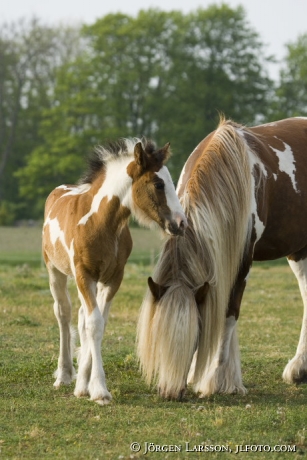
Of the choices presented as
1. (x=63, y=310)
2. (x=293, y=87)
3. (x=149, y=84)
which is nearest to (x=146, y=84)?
(x=149, y=84)

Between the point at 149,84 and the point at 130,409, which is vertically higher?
the point at 149,84

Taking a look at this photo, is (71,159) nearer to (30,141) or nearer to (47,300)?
(30,141)

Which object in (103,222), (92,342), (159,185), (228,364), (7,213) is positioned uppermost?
(159,185)

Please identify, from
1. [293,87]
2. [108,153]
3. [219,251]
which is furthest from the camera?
[293,87]

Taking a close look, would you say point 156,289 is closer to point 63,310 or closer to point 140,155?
point 140,155

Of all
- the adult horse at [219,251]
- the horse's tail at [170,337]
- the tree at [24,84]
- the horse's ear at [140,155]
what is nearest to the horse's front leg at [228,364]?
the adult horse at [219,251]

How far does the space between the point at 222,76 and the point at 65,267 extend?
38.0m

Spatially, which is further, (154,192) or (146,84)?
(146,84)

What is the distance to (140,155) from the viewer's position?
6199 millimetres

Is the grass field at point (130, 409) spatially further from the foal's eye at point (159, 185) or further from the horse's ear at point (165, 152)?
the horse's ear at point (165, 152)

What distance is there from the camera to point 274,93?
4484cm

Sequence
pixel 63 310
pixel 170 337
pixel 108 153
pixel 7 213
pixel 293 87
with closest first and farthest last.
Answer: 1. pixel 170 337
2. pixel 108 153
3. pixel 63 310
4. pixel 7 213
5. pixel 293 87

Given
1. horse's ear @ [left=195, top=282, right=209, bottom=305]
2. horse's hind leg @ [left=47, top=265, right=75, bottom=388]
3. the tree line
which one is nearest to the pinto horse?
horse's hind leg @ [left=47, top=265, right=75, bottom=388]

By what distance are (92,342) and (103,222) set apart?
978mm
